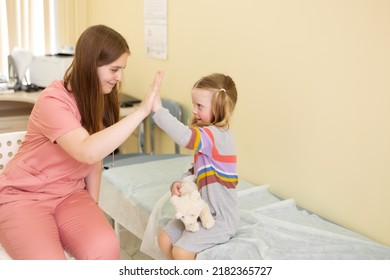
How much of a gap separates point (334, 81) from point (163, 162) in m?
1.06

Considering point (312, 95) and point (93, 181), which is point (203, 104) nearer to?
point (93, 181)

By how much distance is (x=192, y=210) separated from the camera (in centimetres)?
156

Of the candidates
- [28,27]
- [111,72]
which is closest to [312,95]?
[111,72]

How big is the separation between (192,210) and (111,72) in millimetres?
537

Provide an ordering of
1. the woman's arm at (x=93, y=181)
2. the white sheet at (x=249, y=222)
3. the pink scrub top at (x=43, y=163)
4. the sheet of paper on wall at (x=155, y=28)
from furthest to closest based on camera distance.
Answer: the sheet of paper on wall at (x=155, y=28), the woman's arm at (x=93, y=181), the white sheet at (x=249, y=222), the pink scrub top at (x=43, y=163)

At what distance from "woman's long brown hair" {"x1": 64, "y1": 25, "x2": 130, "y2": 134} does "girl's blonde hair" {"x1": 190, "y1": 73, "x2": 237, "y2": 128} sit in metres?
0.31

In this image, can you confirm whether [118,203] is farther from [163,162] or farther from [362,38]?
[362,38]

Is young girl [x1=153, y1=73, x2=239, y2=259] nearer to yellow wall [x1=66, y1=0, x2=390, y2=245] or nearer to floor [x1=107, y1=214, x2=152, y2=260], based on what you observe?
yellow wall [x1=66, y1=0, x2=390, y2=245]

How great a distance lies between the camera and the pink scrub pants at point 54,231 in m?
1.39

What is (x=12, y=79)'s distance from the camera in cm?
348

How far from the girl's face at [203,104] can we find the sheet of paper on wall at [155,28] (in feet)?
4.89

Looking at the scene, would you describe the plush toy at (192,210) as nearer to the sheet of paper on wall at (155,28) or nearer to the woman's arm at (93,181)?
the woman's arm at (93,181)

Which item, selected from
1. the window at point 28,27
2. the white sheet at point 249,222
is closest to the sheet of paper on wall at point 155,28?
the white sheet at point 249,222

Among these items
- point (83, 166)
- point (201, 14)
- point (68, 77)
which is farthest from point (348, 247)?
point (201, 14)
